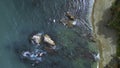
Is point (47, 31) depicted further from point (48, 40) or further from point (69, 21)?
point (69, 21)

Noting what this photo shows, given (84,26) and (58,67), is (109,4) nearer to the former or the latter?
(84,26)

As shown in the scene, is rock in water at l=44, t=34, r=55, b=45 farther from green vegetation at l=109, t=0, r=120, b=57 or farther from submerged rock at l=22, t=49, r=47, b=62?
green vegetation at l=109, t=0, r=120, b=57

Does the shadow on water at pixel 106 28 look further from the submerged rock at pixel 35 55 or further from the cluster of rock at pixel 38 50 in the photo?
the submerged rock at pixel 35 55

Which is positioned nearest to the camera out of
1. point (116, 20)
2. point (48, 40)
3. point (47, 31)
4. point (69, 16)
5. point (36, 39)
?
point (116, 20)

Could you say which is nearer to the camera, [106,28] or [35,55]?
[35,55]

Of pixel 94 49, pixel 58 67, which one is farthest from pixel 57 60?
pixel 94 49

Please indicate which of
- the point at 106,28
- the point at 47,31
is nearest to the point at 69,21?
the point at 47,31

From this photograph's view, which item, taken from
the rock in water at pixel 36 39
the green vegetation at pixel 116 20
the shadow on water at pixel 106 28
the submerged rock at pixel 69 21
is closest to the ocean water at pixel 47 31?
the submerged rock at pixel 69 21

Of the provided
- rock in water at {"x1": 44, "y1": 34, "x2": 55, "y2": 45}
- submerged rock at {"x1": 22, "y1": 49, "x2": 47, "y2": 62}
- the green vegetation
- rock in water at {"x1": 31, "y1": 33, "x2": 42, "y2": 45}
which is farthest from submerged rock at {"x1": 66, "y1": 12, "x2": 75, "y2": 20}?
submerged rock at {"x1": 22, "y1": 49, "x2": 47, "y2": 62}

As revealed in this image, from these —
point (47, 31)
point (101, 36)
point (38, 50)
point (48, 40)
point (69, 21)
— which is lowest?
point (38, 50)
